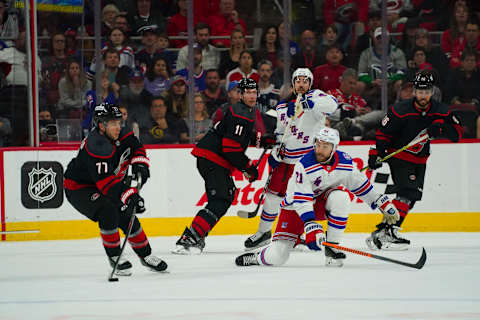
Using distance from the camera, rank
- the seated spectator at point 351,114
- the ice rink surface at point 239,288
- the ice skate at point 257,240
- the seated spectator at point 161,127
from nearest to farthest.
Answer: the ice rink surface at point 239,288, the ice skate at point 257,240, the seated spectator at point 161,127, the seated spectator at point 351,114

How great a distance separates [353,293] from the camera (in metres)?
3.89

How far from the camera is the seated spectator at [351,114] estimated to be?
7.19 m

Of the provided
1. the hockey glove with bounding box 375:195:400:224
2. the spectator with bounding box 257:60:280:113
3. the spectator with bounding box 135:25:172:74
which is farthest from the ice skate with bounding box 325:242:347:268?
the spectator with bounding box 135:25:172:74

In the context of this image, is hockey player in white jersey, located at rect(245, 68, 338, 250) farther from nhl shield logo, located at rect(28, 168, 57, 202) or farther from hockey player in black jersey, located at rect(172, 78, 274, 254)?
nhl shield logo, located at rect(28, 168, 57, 202)

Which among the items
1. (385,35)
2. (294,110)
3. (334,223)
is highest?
(385,35)

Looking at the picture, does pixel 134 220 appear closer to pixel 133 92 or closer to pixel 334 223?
pixel 334 223

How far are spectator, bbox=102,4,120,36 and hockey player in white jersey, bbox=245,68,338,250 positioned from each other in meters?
2.18

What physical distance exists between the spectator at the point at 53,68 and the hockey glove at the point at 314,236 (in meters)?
3.30

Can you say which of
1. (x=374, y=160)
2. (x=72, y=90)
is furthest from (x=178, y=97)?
(x=374, y=160)

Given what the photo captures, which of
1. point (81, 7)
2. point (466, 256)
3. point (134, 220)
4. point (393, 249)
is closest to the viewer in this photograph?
point (134, 220)

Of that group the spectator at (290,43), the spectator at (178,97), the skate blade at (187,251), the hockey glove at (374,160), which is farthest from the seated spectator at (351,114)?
the skate blade at (187,251)

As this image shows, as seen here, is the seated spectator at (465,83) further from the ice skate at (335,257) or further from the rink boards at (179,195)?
the ice skate at (335,257)

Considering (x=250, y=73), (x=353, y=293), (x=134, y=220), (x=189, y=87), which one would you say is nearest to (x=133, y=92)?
(x=189, y=87)

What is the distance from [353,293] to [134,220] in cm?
138
